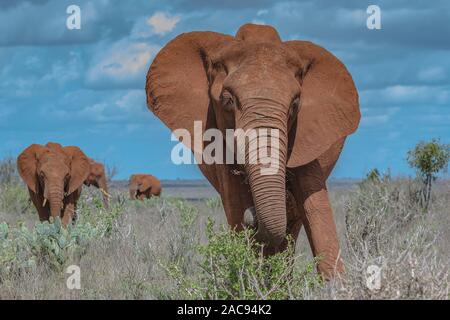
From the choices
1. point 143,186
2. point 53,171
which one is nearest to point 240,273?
point 53,171

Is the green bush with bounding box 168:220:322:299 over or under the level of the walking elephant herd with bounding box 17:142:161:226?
under

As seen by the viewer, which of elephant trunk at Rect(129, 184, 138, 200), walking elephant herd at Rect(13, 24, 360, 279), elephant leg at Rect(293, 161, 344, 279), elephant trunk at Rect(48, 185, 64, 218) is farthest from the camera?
elephant trunk at Rect(129, 184, 138, 200)

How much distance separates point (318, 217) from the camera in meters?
8.76

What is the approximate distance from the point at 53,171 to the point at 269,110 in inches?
551

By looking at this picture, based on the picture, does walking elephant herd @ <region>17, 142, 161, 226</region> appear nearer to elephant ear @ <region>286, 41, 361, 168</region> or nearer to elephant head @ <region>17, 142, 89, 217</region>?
elephant head @ <region>17, 142, 89, 217</region>

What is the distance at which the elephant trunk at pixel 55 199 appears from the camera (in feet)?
66.1

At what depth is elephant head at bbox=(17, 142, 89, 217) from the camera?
20844mm

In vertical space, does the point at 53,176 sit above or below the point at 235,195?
above

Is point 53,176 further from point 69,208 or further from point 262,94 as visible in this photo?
point 262,94

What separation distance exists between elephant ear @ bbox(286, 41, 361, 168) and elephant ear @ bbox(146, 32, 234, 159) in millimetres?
877

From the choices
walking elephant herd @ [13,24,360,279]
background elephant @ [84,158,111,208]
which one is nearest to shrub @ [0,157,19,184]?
background elephant @ [84,158,111,208]

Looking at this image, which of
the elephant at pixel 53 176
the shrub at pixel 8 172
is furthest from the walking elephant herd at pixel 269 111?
the shrub at pixel 8 172

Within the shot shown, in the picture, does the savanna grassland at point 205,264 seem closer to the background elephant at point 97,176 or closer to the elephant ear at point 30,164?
the elephant ear at point 30,164
